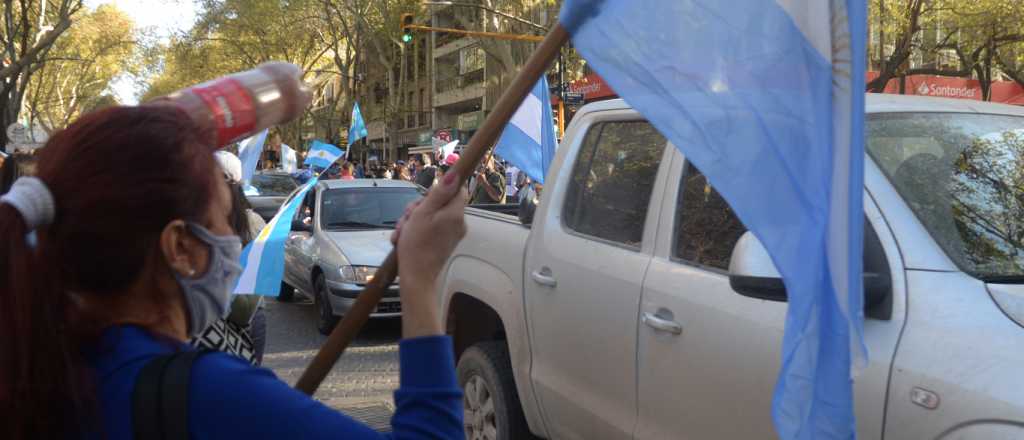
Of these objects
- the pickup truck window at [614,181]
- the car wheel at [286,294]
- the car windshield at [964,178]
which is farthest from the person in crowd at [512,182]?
the car windshield at [964,178]

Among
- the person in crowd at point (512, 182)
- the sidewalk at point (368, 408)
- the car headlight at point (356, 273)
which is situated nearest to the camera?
the sidewalk at point (368, 408)

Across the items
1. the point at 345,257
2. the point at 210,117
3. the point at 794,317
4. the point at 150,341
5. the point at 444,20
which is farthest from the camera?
the point at 444,20

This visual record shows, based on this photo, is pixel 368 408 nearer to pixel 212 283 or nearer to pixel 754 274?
pixel 754 274

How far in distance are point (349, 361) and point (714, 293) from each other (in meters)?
5.39

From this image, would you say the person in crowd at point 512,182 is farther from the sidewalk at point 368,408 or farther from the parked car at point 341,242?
the sidewalk at point 368,408

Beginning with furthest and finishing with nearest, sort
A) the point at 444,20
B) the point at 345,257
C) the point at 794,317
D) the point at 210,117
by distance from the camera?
the point at 444,20
the point at 345,257
the point at 794,317
the point at 210,117

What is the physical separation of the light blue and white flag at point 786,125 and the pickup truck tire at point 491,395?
7.72 feet

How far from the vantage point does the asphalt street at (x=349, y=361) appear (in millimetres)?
6309

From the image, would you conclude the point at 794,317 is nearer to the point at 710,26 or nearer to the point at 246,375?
the point at 710,26

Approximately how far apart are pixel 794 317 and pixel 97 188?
1.30 m

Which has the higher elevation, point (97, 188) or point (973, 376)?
point (97, 188)

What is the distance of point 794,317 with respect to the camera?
183cm

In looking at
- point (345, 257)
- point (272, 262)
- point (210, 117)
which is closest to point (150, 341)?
point (210, 117)

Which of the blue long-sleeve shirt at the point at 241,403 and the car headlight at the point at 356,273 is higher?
the blue long-sleeve shirt at the point at 241,403
